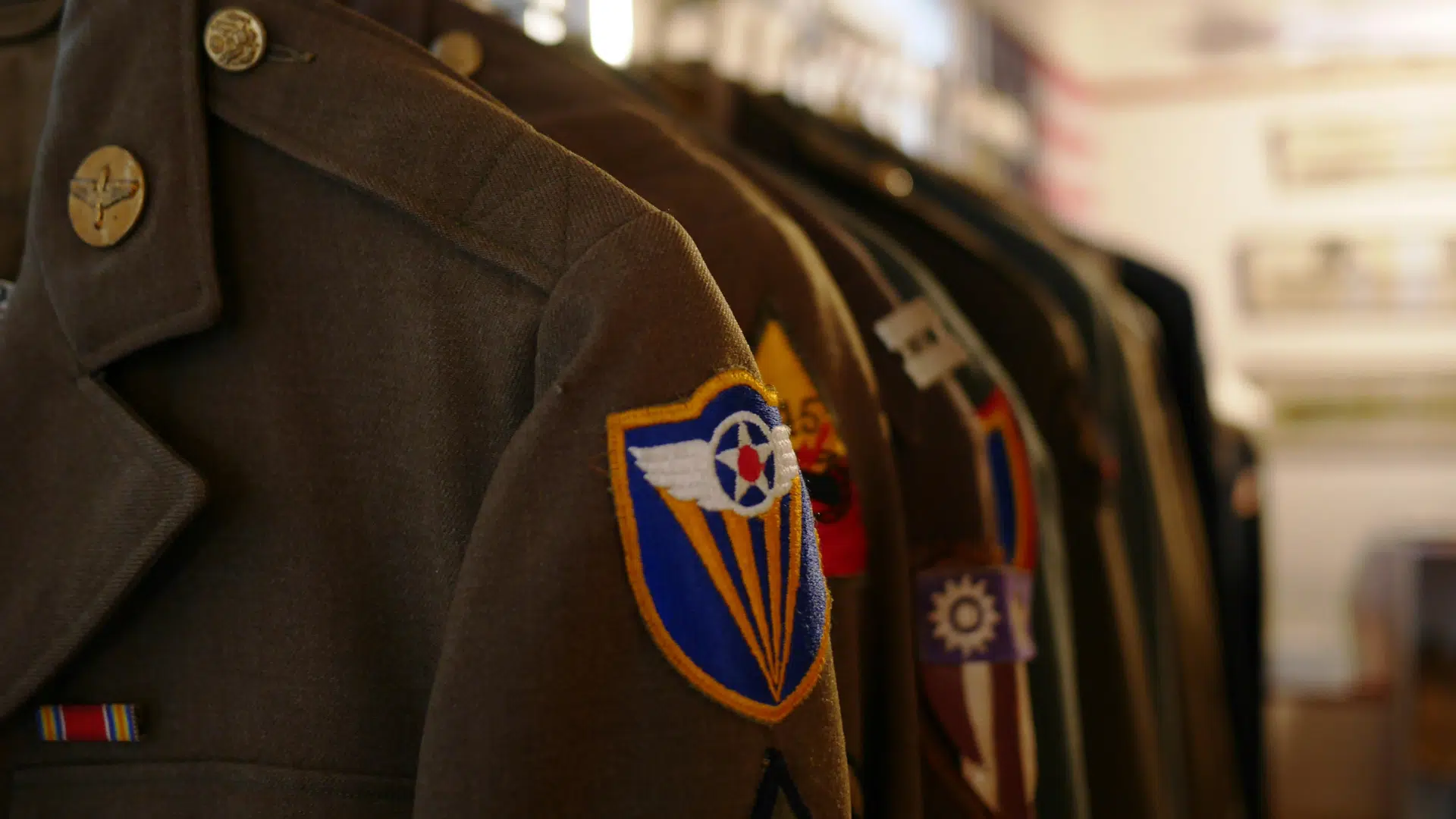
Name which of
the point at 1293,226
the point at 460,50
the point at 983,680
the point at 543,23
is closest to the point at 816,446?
the point at 983,680

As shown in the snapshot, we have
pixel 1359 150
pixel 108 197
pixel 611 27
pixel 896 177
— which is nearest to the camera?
pixel 108 197

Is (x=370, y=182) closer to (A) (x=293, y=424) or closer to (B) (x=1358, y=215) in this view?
(A) (x=293, y=424)

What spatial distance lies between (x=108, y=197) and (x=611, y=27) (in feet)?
2.70

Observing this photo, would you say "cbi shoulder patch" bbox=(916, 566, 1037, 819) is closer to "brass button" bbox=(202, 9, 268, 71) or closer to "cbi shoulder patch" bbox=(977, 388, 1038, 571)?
"cbi shoulder patch" bbox=(977, 388, 1038, 571)

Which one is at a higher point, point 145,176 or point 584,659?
point 145,176

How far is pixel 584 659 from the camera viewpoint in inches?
15.8

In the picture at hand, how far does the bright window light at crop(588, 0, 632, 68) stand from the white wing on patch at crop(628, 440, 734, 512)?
0.87 meters

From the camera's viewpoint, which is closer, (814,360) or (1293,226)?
(814,360)

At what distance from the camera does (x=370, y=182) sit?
1.56 ft

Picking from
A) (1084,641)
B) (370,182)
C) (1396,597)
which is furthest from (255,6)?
(1396,597)

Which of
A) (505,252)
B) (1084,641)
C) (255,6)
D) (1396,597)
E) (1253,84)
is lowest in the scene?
(1396,597)

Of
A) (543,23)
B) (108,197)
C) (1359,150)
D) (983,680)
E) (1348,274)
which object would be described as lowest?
Answer: (983,680)

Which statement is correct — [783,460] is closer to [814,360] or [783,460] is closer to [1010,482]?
[814,360]

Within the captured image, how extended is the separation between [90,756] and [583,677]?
0.25m
